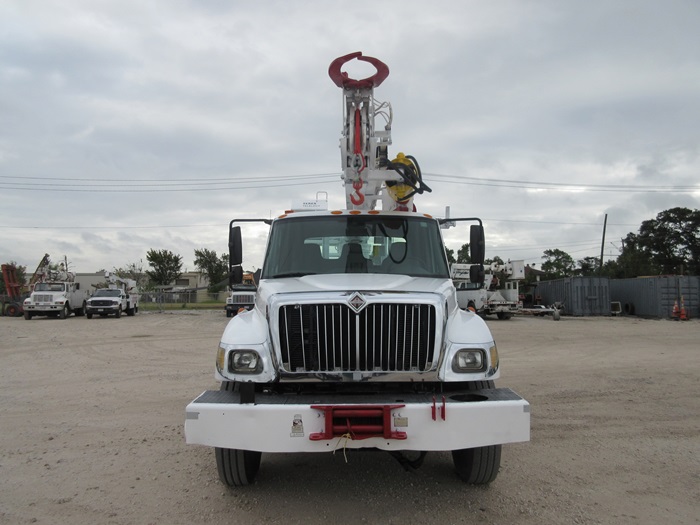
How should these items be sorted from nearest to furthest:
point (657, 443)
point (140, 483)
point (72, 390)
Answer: point (140, 483)
point (657, 443)
point (72, 390)

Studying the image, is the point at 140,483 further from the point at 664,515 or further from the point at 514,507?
the point at 664,515

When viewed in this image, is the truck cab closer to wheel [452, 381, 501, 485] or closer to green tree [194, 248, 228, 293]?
wheel [452, 381, 501, 485]

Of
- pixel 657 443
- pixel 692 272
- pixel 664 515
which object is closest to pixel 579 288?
pixel 692 272

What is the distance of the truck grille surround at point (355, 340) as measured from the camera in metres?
4.06

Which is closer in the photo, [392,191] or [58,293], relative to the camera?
[392,191]

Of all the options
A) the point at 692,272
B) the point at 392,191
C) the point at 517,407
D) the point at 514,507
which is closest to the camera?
the point at 517,407

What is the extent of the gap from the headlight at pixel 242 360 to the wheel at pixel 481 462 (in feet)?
5.34

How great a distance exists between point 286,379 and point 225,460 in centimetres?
81

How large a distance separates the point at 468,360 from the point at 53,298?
3067cm

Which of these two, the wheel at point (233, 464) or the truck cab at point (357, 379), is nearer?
the truck cab at point (357, 379)

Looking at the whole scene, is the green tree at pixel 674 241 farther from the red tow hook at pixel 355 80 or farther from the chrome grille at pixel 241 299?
the red tow hook at pixel 355 80

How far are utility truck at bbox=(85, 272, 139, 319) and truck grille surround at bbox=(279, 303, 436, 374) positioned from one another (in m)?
29.5

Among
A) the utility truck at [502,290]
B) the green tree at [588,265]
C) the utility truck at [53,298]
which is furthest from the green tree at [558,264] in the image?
the utility truck at [53,298]

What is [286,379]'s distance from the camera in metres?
4.08
